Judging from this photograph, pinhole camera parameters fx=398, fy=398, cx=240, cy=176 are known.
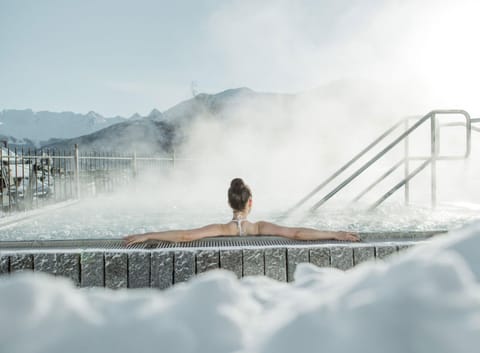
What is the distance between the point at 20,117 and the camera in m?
59.1

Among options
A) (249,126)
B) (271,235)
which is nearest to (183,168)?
(271,235)

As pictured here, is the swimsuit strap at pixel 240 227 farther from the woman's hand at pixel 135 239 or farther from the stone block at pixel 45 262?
the stone block at pixel 45 262

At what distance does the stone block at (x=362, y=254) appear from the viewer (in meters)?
2.30

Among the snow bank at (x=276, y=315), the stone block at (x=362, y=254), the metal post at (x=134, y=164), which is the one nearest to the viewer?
the snow bank at (x=276, y=315)

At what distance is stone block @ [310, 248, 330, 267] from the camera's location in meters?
2.27

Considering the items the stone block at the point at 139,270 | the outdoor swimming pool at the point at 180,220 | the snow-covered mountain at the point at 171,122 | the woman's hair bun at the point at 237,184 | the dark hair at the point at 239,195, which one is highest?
the snow-covered mountain at the point at 171,122

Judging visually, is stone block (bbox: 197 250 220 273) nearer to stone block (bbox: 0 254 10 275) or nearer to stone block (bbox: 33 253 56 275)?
stone block (bbox: 33 253 56 275)

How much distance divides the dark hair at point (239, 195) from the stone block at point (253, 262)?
1.80 feet

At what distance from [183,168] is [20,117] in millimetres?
55346

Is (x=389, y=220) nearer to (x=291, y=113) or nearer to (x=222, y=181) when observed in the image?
(x=222, y=181)

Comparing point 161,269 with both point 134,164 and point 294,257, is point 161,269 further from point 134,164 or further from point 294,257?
point 134,164

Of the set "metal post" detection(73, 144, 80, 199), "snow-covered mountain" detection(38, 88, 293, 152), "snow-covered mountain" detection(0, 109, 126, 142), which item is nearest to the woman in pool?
"metal post" detection(73, 144, 80, 199)

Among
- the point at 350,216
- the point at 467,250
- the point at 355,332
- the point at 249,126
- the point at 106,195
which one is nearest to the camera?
the point at 355,332

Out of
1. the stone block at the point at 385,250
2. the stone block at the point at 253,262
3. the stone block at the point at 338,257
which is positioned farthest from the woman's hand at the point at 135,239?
the stone block at the point at 385,250
